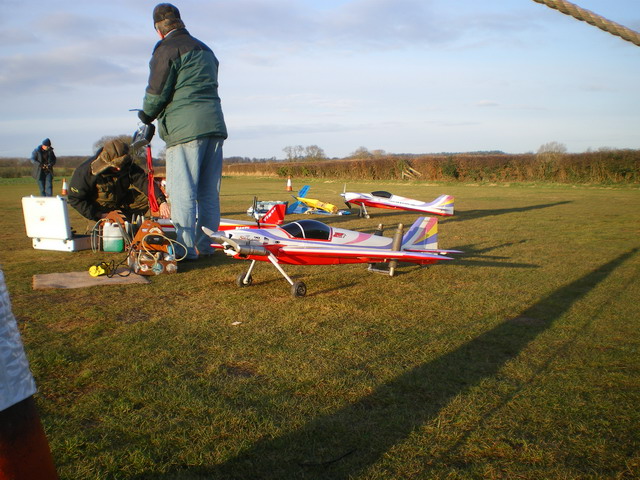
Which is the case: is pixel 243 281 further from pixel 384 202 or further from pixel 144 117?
pixel 384 202

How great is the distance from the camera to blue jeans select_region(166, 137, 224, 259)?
7.54m

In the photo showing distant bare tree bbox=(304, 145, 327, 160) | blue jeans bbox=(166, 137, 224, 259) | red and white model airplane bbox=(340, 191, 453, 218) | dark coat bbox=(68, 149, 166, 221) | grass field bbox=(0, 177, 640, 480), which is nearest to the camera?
grass field bbox=(0, 177, 640, 480)

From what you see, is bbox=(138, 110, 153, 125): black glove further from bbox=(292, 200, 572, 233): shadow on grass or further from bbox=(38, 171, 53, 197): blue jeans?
bbox=(38, 171, 53, 197): blue jeans

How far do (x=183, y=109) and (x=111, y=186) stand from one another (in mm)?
2637

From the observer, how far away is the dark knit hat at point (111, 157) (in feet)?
27.9

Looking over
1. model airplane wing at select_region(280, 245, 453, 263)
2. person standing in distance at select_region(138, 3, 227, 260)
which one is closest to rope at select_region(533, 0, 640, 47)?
model airplane wing at select_region(280, 245, 453, 263)

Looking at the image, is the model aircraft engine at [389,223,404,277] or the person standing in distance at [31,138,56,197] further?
the person standing in distance at [31,138,56,197]

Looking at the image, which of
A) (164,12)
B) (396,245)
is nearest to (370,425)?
(396,245)

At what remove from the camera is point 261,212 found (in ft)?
48.2

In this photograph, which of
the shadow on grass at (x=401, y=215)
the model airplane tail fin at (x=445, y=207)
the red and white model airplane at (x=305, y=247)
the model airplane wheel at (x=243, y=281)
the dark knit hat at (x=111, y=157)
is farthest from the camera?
the model airplane tail fin at (x=445, y=207)

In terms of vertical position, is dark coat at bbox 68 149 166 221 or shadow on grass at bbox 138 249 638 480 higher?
dark coat at bbox 68 149 166 221

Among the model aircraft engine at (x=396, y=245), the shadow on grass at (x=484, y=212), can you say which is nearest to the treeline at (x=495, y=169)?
the shadow on grass at (x=484, y=212)

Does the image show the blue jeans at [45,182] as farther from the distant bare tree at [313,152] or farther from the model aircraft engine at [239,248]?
the distant bare tree at [313,152]

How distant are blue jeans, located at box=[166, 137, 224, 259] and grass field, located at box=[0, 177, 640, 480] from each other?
74 centimetres
